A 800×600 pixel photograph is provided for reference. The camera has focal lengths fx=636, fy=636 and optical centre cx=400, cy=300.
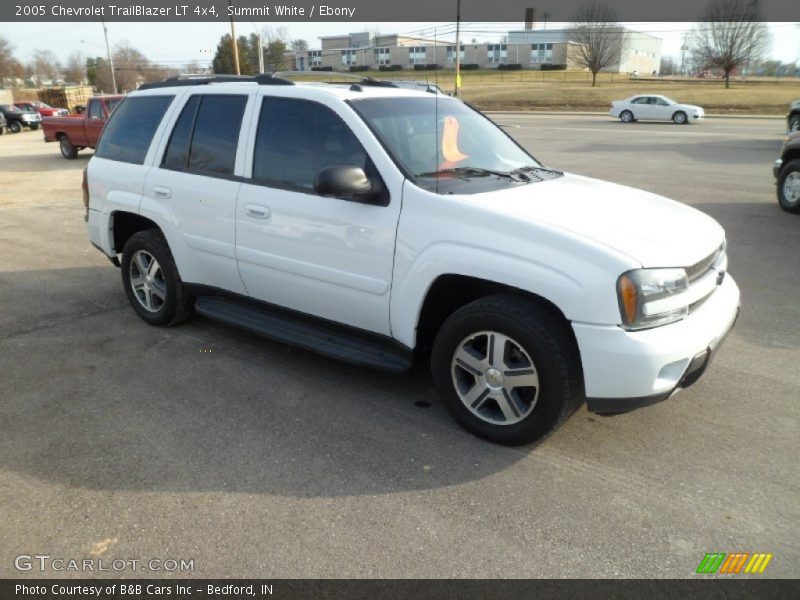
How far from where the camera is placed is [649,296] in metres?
3.02

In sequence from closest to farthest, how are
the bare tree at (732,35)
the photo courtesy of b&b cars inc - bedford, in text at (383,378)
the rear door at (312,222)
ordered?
the photo courtesy of b&b cars inc - bedford, in text at (383,378) < the rear door at (312,222) < the bare tree at (732,35)

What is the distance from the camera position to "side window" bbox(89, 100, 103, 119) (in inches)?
719

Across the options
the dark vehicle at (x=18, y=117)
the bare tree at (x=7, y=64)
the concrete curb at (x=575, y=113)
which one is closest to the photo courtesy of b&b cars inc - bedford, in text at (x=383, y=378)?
the concrete curb at (x=575, y=113)

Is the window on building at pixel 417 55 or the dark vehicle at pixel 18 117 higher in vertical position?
the window on building at pixel 417 55

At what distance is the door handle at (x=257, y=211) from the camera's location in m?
4.20

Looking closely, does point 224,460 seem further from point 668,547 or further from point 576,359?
point 668,547

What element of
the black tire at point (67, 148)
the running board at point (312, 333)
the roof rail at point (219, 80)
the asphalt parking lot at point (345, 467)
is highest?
the roof rail at point (219, 80)

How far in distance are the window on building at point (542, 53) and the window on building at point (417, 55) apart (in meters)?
89.9

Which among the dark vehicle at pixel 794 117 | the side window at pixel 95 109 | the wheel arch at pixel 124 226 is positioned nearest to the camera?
the wheel arch at pixel 124 226

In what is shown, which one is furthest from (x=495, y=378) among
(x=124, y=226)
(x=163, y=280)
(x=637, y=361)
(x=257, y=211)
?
(x=124, y=226)

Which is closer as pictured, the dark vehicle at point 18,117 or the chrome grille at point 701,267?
the chrome grille at point 701,267

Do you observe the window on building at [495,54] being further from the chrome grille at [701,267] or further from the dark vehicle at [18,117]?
the chrome grille at [701,267]

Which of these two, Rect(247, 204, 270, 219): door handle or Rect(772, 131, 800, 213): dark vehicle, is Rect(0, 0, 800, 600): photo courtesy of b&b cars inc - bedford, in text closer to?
Rect(247, 204, 270, 219): door handle

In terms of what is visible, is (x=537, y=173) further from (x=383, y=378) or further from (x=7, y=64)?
(x=7, y=64)
